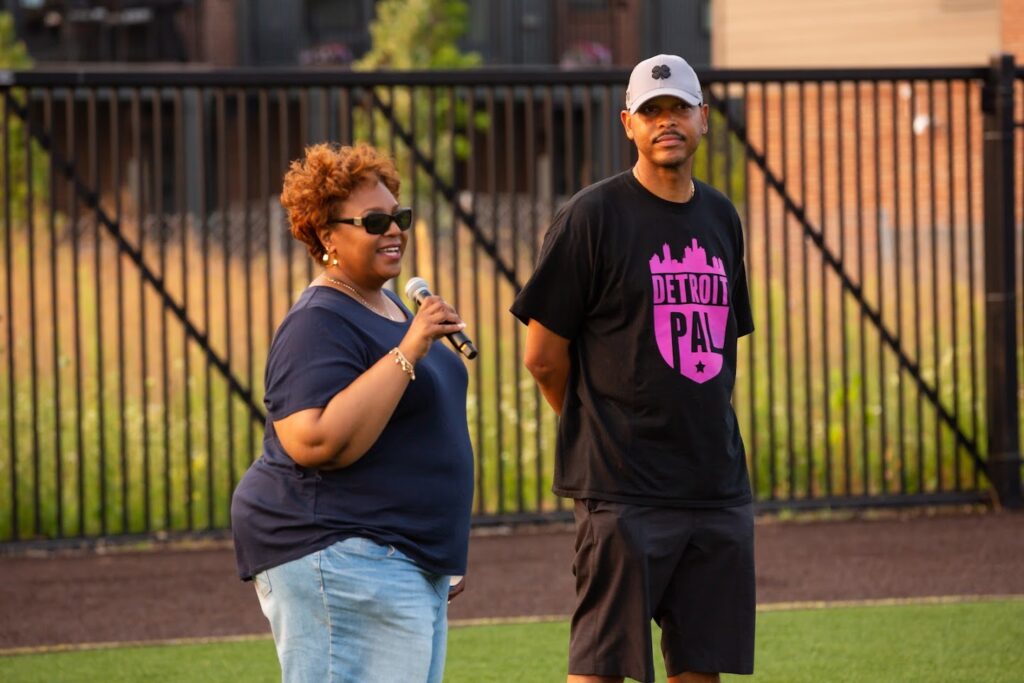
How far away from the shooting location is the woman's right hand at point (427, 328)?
3316 mm

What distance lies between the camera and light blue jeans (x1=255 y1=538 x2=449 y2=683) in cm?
334

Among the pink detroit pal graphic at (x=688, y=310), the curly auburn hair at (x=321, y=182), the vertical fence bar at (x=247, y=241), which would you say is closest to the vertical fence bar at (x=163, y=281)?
the vertical fence bar at (x=247, y=241)

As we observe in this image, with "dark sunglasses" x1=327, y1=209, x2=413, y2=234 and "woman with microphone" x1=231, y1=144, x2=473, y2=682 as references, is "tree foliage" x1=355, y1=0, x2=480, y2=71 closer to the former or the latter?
"dark sunglasses" x1=327, y1=209, x2=413, y2=234

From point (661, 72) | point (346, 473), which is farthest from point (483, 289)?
point (346, 473)

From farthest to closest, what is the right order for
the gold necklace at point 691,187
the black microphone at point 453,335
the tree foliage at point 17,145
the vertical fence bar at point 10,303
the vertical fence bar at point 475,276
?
the tree foliage at point 17,145
the vertical fence bar at point 475,276
the vertical fence bar at point 10,303
the gold necklace at point 691,187
the black microphone at point 453,335

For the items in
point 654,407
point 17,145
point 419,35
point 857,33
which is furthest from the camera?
point 419,35

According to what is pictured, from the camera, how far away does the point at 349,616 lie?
3.35m

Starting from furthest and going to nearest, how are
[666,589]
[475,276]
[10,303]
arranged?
[475,276], [10,303], [666,589]

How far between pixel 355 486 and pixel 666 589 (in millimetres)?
1173

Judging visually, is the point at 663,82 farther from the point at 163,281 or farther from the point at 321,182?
the point at 163,281

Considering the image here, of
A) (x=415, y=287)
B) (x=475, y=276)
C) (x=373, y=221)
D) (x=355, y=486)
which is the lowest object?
(x=475, y=276)

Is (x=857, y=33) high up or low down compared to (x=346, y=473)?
up

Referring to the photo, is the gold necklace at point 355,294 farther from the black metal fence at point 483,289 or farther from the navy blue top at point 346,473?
the black metal fence at point 483,289

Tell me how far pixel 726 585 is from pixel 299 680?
129 cm
